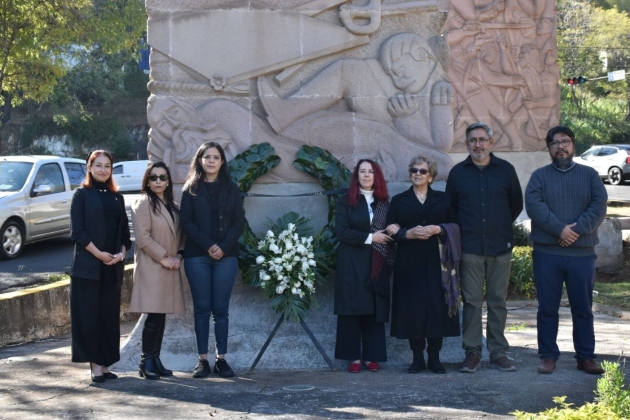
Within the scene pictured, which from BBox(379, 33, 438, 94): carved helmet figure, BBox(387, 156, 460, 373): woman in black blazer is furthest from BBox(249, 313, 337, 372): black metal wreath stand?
BBox(379, 33, 438, 94): carved helmet figure

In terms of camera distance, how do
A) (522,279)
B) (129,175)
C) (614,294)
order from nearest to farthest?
(614,294)
(522,279)
(129,175)

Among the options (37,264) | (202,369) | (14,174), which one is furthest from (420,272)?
(14,174)

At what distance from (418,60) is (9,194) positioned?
872 centimetres

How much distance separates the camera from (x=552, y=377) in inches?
268

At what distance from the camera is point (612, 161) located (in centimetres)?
3272

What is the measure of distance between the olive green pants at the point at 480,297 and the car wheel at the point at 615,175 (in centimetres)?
2699

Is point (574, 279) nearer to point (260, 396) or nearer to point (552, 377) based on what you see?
point (552, 377)

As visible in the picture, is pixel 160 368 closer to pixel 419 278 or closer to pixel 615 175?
pixel 419 278

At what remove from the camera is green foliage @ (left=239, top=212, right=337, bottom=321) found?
7375 mm

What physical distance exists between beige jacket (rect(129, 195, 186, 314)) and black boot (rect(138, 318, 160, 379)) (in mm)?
180

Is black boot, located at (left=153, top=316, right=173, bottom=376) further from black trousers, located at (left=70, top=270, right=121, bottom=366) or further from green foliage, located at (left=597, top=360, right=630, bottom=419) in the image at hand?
green foliage, located at (left=597, top=360, right=630, bottom=419)

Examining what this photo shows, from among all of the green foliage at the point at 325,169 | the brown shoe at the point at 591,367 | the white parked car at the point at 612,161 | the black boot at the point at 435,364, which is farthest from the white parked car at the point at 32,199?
the white parked car at the point at 612,161

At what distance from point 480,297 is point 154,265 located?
2.58 metres

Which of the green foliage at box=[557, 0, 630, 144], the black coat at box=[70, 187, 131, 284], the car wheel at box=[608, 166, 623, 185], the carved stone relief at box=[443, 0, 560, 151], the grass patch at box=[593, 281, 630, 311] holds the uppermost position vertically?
the green foliage at box=[557, 0, 630, 144]
